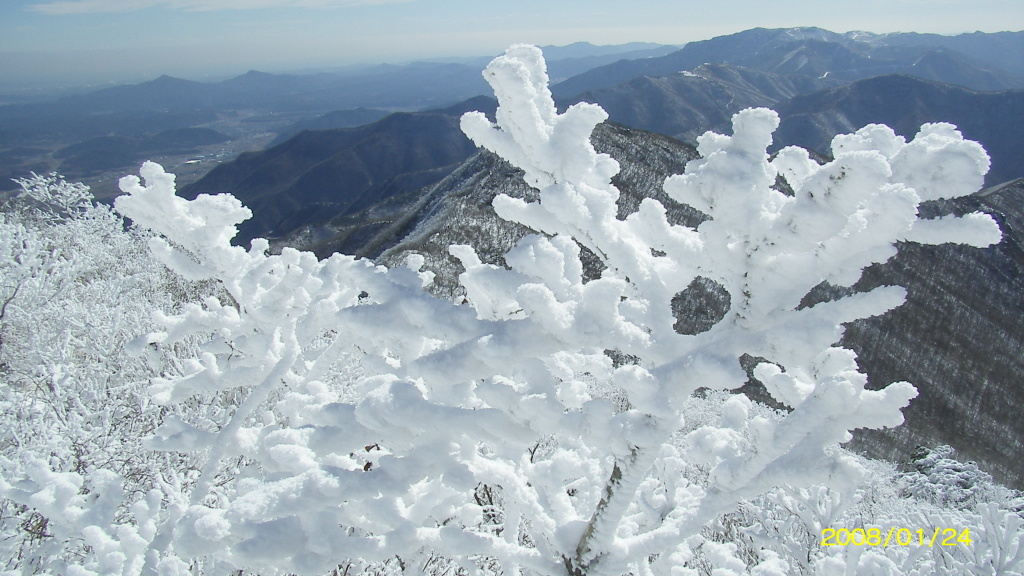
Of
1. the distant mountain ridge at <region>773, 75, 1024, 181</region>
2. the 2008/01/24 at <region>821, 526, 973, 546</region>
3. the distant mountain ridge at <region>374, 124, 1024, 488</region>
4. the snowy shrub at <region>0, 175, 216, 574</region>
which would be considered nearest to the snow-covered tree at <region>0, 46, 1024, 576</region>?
the snowy shrub at <region>0, 175, 216, 574</region>

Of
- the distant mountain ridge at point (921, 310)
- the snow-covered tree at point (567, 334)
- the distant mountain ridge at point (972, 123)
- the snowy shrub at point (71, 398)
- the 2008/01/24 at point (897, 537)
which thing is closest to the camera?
the snow-covered tree at point (567, 334)

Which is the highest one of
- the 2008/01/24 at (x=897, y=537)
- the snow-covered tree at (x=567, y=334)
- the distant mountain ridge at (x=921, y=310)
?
the snow-covered tree at (x=567, y=334)

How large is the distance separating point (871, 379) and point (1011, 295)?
3142cm

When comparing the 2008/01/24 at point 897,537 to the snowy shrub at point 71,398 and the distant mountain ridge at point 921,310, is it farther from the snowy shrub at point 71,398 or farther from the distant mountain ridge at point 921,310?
the distant mountain ridge at point 921,310

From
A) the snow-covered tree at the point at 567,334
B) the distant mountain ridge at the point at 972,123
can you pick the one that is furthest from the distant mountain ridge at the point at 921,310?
the distant mountain ridge at the point at 972,123

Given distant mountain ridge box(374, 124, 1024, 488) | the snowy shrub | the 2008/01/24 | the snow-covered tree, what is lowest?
distant mountain ridge box(374, 124, 1024, 488)

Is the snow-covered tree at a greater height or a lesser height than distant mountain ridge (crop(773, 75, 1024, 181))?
greater

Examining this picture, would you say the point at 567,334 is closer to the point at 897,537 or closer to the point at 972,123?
the point at 897,537

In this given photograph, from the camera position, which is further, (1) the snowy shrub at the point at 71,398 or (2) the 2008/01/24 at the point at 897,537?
(2) the 2008/01/24 at the point at 897,537

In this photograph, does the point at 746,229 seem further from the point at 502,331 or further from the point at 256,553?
the point at 256,553

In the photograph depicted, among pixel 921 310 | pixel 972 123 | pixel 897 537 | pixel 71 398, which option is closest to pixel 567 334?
pixel 897 537

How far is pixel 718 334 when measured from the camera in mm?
2154

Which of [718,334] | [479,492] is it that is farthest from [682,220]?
[718,334]

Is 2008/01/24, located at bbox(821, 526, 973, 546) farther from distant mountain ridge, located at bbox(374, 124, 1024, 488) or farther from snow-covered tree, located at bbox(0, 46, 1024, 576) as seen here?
distant mountain ridge, located at bbox(374, 124, 1024, 488)
